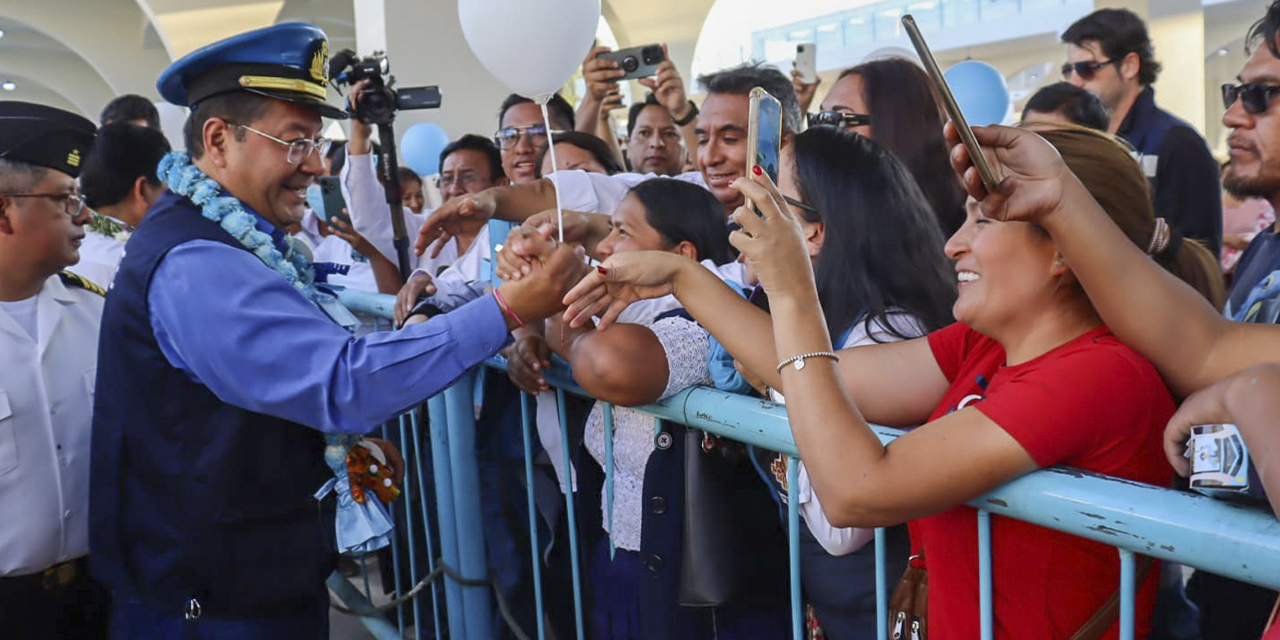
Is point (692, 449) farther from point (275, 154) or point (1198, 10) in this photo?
point (1198, 10)

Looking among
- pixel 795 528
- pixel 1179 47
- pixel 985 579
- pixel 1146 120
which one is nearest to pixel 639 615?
pixel 795 528

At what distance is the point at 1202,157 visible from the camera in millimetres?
3479

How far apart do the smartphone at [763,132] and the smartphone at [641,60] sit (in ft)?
7.29

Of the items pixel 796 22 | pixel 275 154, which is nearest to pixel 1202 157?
pixel 275 154

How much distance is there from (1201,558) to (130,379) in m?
1.80

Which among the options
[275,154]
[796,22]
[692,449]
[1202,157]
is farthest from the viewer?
[796,22]

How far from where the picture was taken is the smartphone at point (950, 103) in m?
1.04

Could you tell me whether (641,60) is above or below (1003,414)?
above

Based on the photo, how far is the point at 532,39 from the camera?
2.49 meters

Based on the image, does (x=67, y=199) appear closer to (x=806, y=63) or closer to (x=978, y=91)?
(x=806, y=63)

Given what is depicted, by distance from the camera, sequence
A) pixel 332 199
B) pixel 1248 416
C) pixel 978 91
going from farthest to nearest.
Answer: pixel 978 91 < pixel 332 199 < pixel 1248 416

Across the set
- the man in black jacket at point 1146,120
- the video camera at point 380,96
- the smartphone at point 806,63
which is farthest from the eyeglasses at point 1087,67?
the video camera at point 380,96

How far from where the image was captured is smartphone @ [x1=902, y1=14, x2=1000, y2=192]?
1.04m

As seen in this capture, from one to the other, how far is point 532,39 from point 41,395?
4.66 ft
